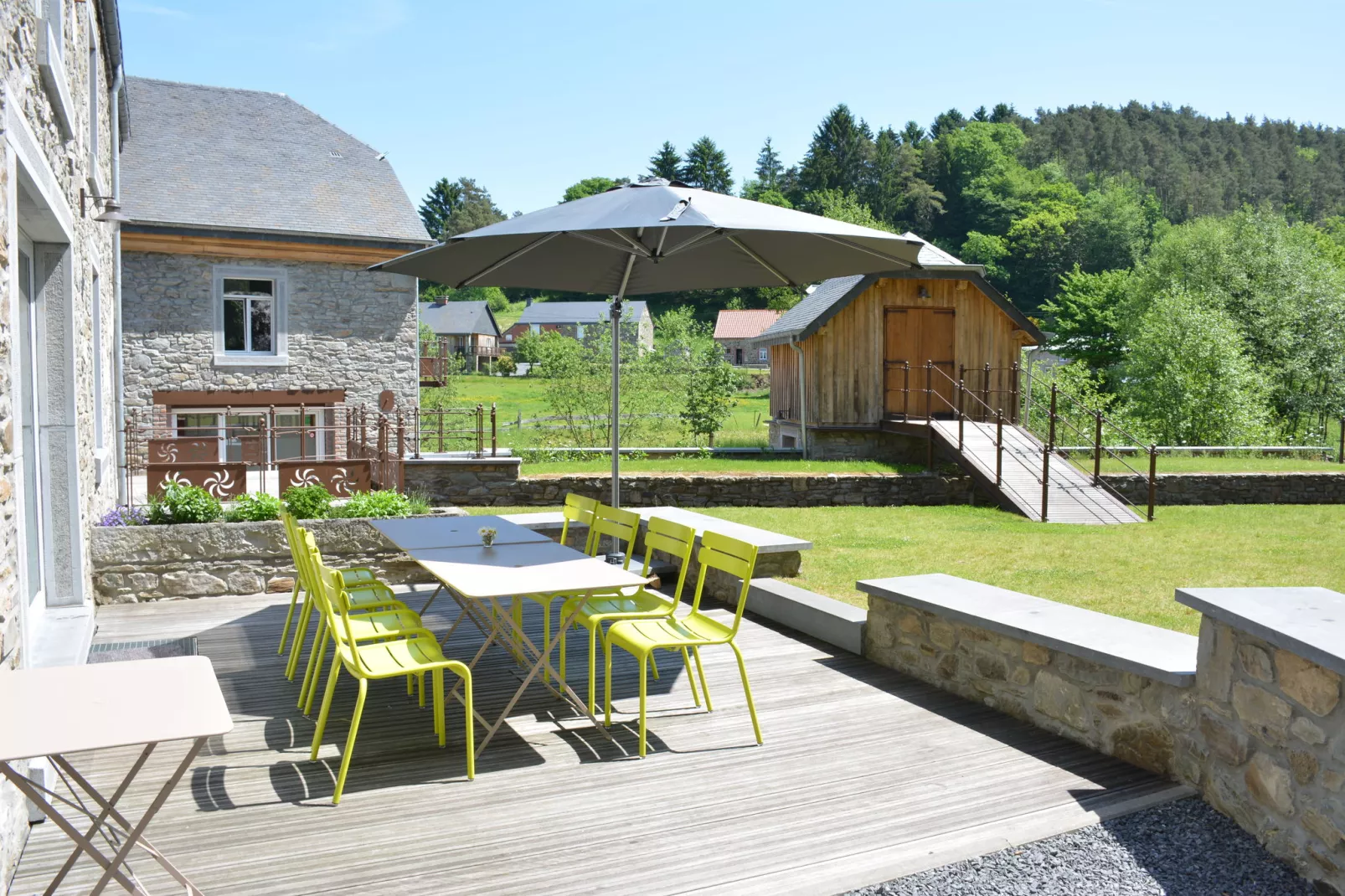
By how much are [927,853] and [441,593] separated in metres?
5.12

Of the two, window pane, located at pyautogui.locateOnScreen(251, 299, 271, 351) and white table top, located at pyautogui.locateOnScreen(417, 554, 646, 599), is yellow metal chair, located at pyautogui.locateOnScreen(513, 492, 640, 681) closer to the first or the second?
white table top, located at pyautogui.locateOnScreen(417, 554, 646, 599)

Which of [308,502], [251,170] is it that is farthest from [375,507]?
[251,170]

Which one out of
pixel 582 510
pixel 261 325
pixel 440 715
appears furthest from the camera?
pixel 261 325

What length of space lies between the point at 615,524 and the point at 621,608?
793 mm

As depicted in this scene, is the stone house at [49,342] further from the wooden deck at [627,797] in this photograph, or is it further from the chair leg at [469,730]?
the chair leg at [469,730]

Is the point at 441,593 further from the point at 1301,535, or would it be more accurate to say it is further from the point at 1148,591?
the point at 1301,535

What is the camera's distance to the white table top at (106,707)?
202cm

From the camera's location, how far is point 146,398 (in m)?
16.2

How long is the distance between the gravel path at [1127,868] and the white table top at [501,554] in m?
2.42

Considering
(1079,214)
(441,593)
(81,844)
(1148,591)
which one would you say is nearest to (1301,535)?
(1148,591)

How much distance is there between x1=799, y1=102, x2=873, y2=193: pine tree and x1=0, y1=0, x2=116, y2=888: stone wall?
69406 mm

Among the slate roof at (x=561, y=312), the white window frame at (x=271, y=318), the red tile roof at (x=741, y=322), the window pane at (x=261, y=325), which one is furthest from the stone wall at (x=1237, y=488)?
the slate roof at (x=561, y=312)

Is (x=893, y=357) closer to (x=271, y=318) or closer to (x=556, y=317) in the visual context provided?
(x=271, y=318)

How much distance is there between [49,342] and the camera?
209 inches
